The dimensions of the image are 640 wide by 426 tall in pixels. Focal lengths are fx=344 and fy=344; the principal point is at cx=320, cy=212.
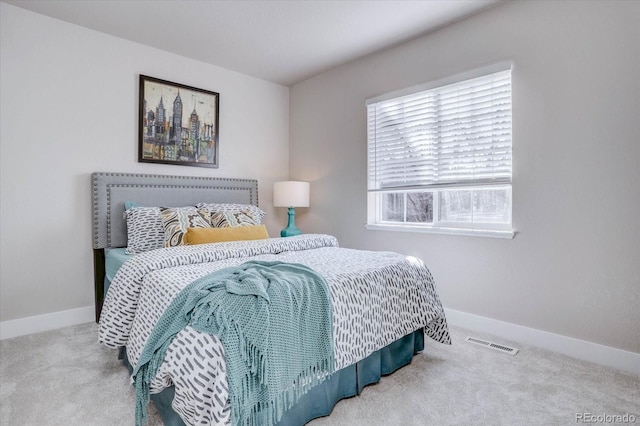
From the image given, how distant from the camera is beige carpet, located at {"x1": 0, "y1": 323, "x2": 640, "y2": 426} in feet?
5.31

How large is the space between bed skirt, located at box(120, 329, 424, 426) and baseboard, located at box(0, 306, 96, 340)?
1.12 m

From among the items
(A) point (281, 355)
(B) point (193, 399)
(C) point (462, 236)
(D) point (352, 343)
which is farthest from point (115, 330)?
(C) point (462, 236)

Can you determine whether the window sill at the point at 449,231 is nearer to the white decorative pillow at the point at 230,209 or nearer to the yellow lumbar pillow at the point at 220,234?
the white decorative pillow at the point at 230,209

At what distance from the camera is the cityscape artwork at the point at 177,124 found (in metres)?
3.22

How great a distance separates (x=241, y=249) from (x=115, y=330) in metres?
0.82

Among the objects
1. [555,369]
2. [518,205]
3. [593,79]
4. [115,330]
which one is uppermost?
[593,79]

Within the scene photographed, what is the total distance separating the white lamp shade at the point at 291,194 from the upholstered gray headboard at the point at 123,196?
2.09 feet

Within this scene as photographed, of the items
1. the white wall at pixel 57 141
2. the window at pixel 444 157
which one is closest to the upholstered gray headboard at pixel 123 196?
the white wall at pixel 57 141

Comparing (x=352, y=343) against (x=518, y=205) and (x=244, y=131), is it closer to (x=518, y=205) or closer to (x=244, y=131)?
(x=518, y=205)

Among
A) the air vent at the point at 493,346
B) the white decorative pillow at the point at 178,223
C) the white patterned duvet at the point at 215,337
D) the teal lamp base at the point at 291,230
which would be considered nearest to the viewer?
the white patterned duvet at the point at 215,337

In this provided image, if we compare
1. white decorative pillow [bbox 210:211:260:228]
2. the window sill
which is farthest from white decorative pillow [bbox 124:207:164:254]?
the window sill

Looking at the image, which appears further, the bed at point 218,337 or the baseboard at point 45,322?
the baseboard at point 45,322

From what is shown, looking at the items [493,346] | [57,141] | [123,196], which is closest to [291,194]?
[123,196]

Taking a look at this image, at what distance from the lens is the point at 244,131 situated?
13.0 feet
